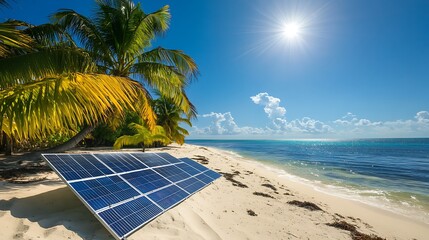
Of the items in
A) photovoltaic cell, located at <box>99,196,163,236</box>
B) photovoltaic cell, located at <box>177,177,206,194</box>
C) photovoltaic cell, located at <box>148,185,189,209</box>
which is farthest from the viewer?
photovoltaic cell, located at <box>177,177,206,194</box>

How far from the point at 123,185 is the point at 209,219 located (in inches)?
87.2

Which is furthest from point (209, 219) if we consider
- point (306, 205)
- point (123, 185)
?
point (306, 205)

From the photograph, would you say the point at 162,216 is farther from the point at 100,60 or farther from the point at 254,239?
the point at 100,60

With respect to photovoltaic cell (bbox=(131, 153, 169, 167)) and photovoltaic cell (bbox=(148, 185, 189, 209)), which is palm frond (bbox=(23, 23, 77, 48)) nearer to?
photovoltaic cell (bbox=(131, 153, 169, 167))

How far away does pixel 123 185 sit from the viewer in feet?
17.2

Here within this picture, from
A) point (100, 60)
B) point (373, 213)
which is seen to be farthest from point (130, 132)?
point (373, 213)

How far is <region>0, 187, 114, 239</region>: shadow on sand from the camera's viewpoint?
400 cm

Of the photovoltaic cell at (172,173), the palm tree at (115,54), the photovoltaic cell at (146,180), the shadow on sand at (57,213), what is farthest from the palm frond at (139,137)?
the shadow on sand at (57,213)

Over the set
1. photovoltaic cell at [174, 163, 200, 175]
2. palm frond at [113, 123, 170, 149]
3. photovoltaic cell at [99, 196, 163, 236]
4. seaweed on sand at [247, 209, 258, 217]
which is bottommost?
seaweed on sand at [247, 209, 258, 217]

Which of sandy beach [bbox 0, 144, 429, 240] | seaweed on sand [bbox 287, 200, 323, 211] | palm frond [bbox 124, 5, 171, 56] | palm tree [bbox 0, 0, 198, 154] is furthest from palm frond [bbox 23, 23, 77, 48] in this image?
→ seaweed on sand [bbox 287, 200, 323, 211]

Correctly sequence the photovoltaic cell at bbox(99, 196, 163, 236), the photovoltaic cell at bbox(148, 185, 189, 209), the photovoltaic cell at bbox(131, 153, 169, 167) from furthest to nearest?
the photovoltaic cell at bbox(131, 153, 169, 167), the photovoltaic cell at bbox(148, 185, 189, 209), the photovoltaic cell at bbox(99, 196, 163, 236)

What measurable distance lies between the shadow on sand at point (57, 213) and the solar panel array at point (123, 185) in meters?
0.41

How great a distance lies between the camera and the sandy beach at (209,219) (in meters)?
4.02

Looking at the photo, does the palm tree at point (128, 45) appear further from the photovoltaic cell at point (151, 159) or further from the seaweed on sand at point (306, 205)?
the seaweed on sand at point (306, 205)
